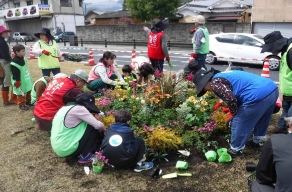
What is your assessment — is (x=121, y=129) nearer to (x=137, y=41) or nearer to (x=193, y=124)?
(x=193, y=124)

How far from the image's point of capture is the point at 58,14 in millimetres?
37188

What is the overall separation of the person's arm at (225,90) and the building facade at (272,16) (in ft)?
55.7

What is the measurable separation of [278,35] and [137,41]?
71.9 ft

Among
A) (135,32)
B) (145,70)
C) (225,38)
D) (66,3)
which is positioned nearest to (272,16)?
(225,38)

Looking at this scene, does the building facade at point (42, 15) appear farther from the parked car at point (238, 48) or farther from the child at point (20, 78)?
the child at point (20, 78)

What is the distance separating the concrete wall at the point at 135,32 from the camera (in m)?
20.7

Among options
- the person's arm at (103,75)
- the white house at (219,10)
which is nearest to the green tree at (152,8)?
the white house at (219,10)

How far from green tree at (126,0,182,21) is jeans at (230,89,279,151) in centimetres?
2015

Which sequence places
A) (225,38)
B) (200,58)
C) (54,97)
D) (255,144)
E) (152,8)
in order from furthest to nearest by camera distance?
1. (152,8)
2. (225,38)
3. (200,58)
4. (54,97)
5. (255,144)

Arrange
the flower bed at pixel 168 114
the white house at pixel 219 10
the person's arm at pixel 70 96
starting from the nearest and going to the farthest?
1. the flower bed at pixel 168 114
2. the person's arm at pixel 70 96
3. the white house at pixel 219 10

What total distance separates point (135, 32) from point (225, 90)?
2328cm

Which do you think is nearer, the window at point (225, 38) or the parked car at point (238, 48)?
the parked car at point (238, 48)

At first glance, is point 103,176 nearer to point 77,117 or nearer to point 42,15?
point 77,117

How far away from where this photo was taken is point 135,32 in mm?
25422
